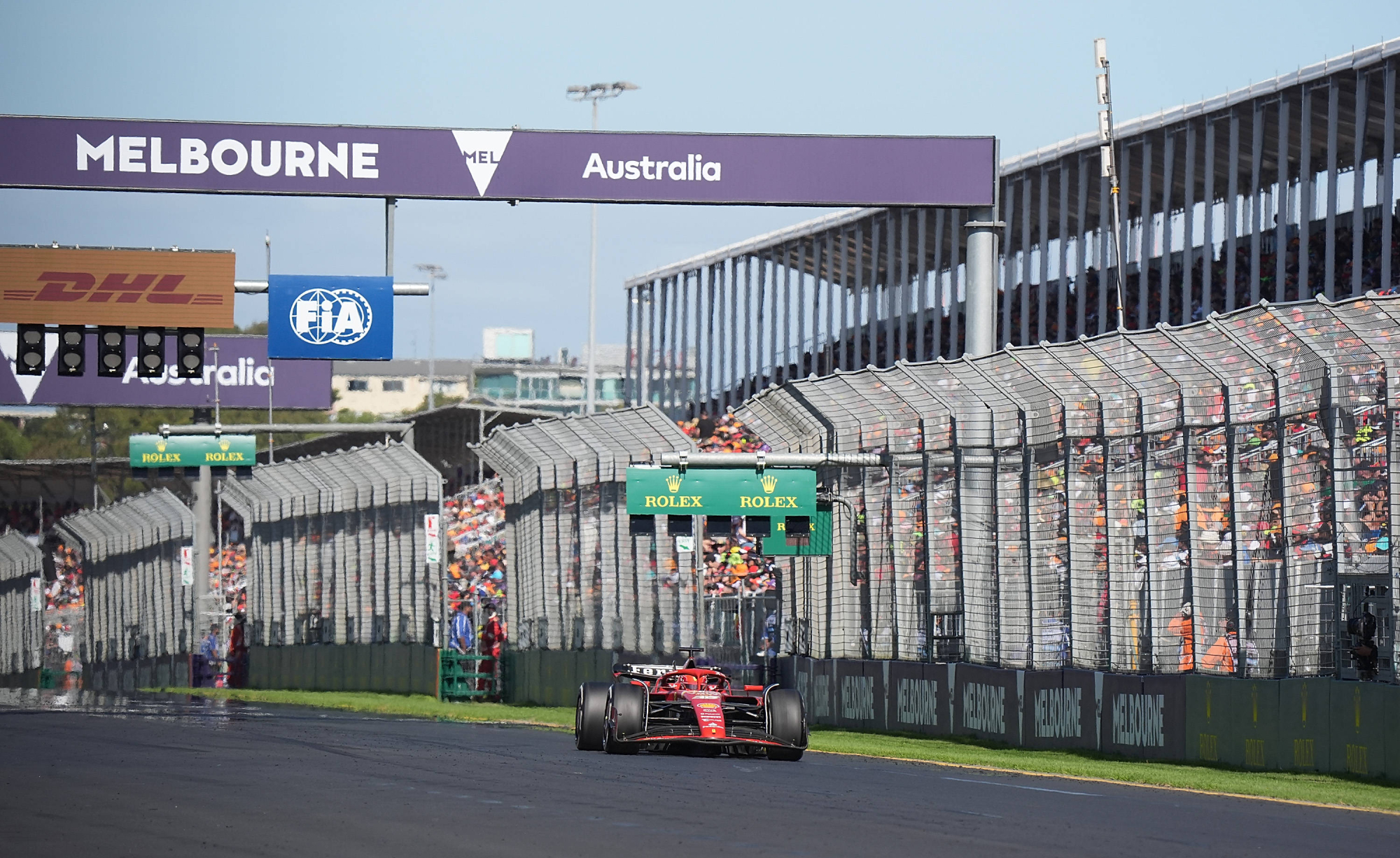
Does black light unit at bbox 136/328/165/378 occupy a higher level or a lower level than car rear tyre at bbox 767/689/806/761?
higher

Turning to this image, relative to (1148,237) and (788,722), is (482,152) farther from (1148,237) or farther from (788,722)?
(1148,237)

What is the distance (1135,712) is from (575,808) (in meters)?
7.14

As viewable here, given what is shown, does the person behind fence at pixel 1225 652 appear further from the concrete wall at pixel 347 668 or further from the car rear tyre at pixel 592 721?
the concrete wall at pixel 347 668

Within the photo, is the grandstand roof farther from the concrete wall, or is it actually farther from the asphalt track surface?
the asphalt track surface

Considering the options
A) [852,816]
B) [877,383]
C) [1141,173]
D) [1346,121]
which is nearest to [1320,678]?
[852,816]

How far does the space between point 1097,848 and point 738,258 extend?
149 ft

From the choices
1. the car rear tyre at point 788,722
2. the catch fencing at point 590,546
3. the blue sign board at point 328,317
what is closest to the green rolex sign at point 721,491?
the catch fencing at point 590,546

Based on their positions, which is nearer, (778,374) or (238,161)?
(238,161)

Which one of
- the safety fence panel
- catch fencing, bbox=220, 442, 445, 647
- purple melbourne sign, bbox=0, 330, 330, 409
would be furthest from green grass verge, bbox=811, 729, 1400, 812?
purple melbourne sign, bbox=0, 330, 330, 409

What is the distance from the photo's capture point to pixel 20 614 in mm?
54031

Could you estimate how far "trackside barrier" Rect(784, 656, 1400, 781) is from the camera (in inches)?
573

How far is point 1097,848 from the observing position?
31.9 feet

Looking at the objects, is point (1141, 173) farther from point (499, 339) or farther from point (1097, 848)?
point (499, 339)

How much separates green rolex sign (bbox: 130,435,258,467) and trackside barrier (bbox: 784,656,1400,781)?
1215 centimetres
